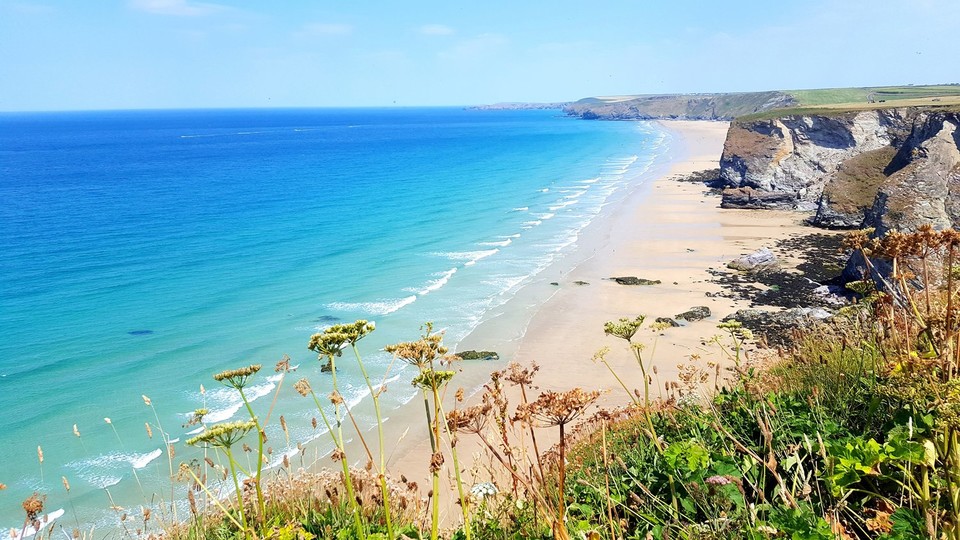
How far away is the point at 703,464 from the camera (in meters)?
4.31

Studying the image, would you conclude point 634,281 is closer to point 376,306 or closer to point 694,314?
point 694,314

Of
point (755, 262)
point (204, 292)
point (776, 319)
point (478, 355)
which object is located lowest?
point (478, 355)

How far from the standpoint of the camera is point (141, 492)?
12.3 meters

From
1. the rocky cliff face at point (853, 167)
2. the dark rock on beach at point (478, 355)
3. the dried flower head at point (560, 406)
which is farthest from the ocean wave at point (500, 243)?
the dried flower head at point (560, 406)

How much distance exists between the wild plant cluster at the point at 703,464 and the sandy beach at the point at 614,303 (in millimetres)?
1917

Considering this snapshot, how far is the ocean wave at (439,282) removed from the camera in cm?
2619

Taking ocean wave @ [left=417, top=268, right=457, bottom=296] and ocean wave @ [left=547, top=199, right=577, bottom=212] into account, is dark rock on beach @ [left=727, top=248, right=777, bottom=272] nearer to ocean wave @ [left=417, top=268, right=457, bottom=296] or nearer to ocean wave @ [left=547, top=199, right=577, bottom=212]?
ocean wave @ [left=417, top=268, right=457, bottom=296]

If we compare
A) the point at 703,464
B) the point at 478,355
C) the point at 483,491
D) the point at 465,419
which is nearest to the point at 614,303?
the point at 478,355

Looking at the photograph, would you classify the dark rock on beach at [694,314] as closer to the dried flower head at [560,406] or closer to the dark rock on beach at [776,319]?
the dark rock on beach at [776,319]

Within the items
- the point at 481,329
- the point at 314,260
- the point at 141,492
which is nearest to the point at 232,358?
the point at 141,492

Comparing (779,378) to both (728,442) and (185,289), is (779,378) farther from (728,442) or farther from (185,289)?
(185,289)

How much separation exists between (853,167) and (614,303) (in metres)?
21.5

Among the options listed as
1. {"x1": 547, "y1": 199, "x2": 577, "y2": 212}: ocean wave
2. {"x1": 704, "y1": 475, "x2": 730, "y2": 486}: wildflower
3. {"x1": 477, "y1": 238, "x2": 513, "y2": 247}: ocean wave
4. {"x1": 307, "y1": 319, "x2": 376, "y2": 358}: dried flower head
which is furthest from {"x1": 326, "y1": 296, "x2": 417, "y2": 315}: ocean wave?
{"x1": 547, "y1": 199, "x2": 577, "y2": 212}: ocean wave

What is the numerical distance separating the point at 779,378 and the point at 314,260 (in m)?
28.3
